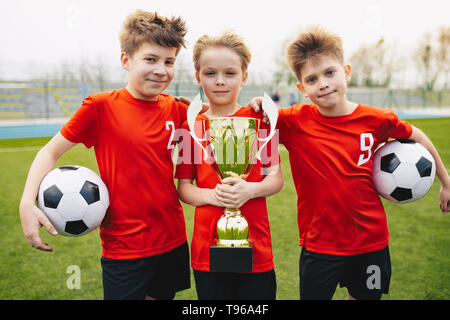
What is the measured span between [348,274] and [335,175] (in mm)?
479

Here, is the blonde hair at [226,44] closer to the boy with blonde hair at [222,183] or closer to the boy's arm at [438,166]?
the boy with blonde hair at [222,183]

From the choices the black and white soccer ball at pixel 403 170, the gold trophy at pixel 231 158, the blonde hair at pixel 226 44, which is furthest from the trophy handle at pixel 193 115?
the black and white soccer ball at pixel 403 170

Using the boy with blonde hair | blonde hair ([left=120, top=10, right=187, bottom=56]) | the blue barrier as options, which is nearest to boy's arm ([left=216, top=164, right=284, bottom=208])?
Answer: the boy with blonde hair

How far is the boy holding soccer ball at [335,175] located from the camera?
1667mm

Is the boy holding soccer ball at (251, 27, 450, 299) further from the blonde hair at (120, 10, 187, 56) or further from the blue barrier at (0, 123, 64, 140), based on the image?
the blue barrier at (0, 123, 64, 140)

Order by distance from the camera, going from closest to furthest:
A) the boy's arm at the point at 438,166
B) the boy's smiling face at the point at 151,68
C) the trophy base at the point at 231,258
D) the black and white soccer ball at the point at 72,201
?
the trophy base at the point at 231,258 < the black and white soccer ball at the point at 72,201 < the boy's smiling face at the point at 151,68 < the boy's arm at the point at 438,166

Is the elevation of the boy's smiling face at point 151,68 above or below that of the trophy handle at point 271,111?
above

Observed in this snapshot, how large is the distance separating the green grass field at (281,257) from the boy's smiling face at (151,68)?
141 cm

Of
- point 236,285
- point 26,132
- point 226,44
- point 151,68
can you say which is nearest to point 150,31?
point 151,68

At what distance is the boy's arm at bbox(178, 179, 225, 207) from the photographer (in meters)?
1.52

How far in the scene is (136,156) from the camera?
5.31 feet

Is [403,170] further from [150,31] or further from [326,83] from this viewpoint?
[150,31]
